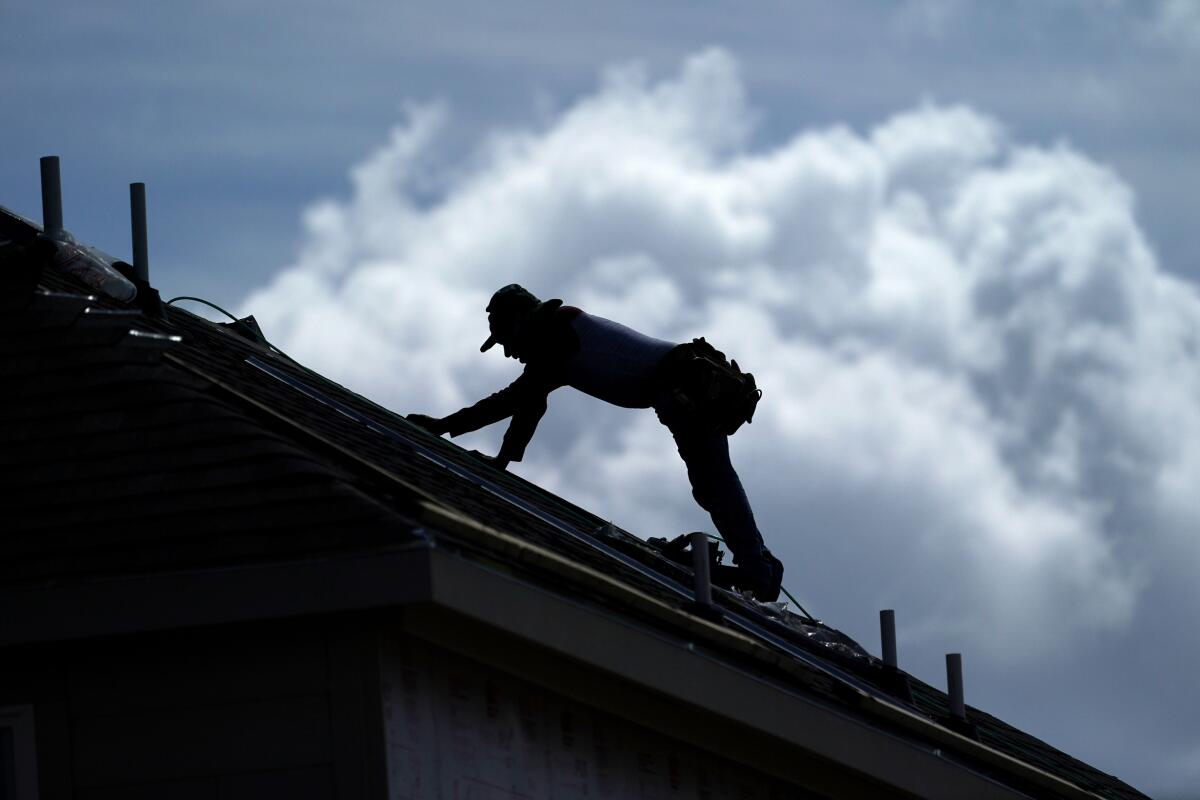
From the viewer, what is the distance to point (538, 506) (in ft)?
36.3

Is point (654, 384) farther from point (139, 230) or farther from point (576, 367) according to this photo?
point (139, 230)

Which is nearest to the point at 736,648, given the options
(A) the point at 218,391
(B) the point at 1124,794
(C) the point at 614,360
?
(A) the point at 218,391

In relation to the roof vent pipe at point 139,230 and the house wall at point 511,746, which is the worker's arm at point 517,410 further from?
the house wall at point 511,746

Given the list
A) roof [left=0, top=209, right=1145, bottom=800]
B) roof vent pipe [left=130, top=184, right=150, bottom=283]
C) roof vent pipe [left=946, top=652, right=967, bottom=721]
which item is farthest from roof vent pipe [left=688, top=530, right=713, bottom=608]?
roof vent pipe [left=130, top=184, right=150, bottom=283]

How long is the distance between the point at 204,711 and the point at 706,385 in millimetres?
5353

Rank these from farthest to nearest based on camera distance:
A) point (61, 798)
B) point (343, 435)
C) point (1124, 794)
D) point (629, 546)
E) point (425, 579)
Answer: point (1124, 794)
point (629, 546)
point (343, 435)
point (61, 798)
point (425, 579)

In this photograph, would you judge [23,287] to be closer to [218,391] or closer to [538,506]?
[218,391]

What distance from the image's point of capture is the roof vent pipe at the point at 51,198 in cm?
966

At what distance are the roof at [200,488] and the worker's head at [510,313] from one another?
2.40 metres

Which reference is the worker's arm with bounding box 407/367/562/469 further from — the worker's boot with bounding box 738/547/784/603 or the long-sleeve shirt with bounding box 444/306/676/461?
the worker's boot with bounding box 738/547/784/603

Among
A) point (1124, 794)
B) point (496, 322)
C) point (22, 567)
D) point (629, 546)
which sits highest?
point (496, 322)

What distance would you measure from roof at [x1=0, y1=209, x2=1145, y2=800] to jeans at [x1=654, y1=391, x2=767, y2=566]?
2.25m

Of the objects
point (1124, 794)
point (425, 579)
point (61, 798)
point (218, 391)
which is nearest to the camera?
point (425, 579)

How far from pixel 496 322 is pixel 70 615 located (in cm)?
541
